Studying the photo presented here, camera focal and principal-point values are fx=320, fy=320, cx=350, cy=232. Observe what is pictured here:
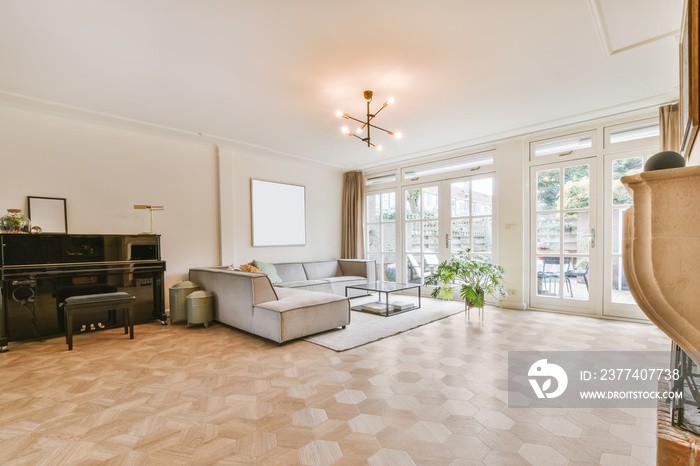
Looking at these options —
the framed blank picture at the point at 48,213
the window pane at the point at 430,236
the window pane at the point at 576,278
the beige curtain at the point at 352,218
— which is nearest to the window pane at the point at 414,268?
the window pane at the point at 430,236

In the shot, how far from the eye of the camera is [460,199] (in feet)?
18.0

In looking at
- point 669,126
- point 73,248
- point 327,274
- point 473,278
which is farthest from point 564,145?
point 73,248

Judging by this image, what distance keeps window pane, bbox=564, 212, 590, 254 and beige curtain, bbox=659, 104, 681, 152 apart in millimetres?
1115

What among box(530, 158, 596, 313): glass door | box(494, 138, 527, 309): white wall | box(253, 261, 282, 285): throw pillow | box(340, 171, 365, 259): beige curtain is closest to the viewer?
box(530, 158, 596, 313): glass door

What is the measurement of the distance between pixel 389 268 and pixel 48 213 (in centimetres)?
527

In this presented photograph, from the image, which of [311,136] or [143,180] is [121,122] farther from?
[311,136]

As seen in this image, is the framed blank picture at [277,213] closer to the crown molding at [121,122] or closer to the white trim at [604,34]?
the crown molding at [121,122]

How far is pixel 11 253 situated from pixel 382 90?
4.10 meters

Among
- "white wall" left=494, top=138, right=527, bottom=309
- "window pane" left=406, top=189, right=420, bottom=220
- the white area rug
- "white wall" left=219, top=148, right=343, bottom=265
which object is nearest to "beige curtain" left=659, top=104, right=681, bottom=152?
"white wall" left=494, top=138, right=527, bottom=309

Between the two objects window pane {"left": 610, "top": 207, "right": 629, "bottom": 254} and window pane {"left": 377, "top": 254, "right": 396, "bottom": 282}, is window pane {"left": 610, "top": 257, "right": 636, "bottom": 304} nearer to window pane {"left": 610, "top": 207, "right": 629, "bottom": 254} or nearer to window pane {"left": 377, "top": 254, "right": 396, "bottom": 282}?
window pane {"left": 610, "top": 207, "right": 629, "bottom": 254}

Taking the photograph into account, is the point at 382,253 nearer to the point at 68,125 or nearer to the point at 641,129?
the point at 641,129

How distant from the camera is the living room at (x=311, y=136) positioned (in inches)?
71.3

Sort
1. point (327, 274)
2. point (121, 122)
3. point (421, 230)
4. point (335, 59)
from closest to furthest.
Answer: point (335, 59) < point (121, 122) < point (421, 230) < point (327, 274)

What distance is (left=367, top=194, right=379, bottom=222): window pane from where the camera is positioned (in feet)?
22.3
